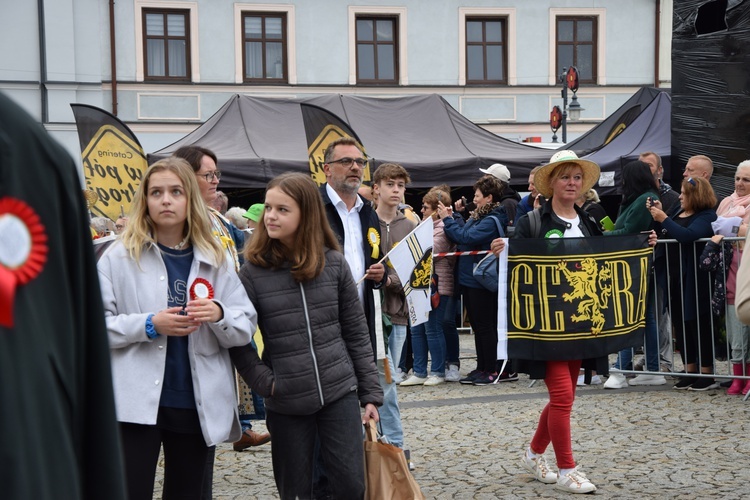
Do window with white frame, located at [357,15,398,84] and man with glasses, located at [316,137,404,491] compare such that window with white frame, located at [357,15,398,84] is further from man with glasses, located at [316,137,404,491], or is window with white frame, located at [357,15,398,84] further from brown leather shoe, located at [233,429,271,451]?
man with glasses, located at [316,137,404,491]

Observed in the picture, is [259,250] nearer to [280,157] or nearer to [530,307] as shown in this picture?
[530,307]

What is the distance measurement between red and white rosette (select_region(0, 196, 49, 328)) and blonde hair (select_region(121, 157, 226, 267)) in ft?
8.77

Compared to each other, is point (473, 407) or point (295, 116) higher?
point (295, 116)

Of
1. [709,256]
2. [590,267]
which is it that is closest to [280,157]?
[709,256]

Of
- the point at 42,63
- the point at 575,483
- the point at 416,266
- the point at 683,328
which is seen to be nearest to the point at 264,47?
the point at 42,63

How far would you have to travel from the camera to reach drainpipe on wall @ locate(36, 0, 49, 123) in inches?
1002

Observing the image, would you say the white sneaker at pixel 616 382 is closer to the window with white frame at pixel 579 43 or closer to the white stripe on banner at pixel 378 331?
the white stripe on banner at pixel 378 331

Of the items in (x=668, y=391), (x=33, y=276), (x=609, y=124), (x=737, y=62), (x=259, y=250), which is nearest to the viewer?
(x=33, y=276)

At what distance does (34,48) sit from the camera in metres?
25.7

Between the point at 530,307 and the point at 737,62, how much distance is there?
18.6ft

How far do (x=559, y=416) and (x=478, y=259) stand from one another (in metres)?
4.52

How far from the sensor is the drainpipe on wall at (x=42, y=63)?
25.5 metres

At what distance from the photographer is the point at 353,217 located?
18.1 feet

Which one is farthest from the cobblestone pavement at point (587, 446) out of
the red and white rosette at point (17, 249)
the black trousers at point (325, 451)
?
the red and white rosette at point (17, 249)
